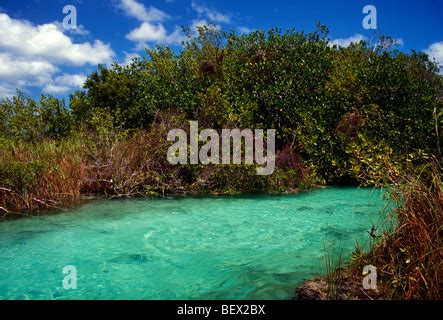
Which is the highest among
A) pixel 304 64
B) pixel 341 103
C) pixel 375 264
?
pixel 304 64

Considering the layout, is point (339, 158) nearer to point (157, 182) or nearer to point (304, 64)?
point (304, 64)

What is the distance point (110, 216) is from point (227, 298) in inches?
214

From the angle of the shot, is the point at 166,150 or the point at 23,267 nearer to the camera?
the point at 23,267

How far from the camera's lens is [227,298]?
471 cm

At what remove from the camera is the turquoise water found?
5160 mm
